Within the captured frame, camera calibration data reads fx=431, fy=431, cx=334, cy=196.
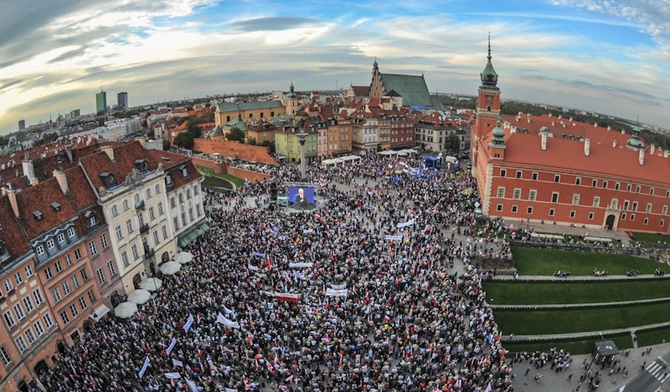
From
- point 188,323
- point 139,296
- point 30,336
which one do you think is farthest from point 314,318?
point 30,336

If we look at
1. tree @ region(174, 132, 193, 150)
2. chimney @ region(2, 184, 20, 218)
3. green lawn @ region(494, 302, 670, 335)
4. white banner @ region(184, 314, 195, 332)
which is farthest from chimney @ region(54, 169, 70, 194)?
tree @ region(174, 132, 193, 150)

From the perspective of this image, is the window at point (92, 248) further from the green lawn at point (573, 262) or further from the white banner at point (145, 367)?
the green lawn at point (573, 262)

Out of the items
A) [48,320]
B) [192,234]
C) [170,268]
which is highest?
[192,234]

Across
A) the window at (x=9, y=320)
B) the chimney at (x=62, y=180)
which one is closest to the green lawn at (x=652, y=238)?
the chimney at (x=62, y=180)

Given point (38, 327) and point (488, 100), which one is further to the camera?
point (488, 100)

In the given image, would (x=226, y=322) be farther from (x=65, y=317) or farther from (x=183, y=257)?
(x=183, y=257)

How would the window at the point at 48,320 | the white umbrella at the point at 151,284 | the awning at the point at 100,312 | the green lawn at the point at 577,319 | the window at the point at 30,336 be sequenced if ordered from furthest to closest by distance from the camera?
1. the green lawn at the point at 577,319
2. the white umbrella at the point at 151,284
3. the awning at the point at 100,312
4. the window at the point at 48,320
5. the window at the point at 30,336
